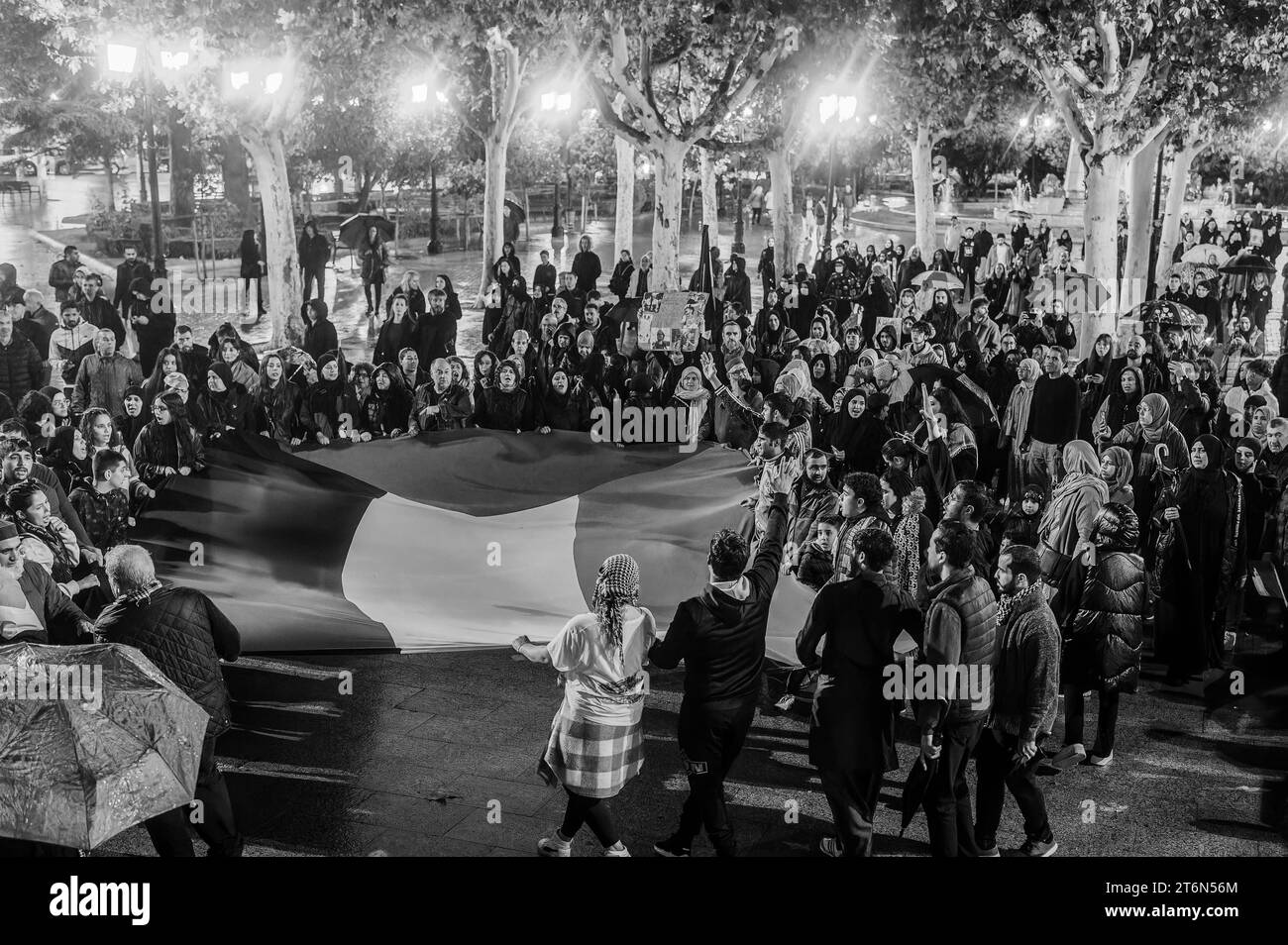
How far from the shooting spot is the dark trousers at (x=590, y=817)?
21.3ft

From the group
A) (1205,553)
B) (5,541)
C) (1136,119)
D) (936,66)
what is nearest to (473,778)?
(5,541)

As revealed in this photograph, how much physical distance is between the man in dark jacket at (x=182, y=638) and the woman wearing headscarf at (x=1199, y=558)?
21.0ft

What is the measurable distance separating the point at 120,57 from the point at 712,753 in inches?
623

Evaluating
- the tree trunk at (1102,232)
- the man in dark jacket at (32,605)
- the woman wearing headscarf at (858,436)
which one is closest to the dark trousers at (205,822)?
the man in dark jacket at (32,605)

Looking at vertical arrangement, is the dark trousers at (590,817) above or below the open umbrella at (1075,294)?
below

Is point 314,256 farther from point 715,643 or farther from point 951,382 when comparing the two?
point 715,643

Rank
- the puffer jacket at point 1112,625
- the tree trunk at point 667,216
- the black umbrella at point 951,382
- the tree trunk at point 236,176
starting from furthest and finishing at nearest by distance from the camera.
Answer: the tree trunk at point 236,176 → the tree trunk at point 667,216 → the black umbrella at point 951,382 → the puffer jacket at point 1112,625

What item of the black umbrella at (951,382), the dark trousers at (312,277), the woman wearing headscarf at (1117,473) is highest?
the dark trousers at (312,277)

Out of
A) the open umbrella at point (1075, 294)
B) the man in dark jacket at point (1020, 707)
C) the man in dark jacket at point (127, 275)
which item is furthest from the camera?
the open umbrella at point (1075, 294)

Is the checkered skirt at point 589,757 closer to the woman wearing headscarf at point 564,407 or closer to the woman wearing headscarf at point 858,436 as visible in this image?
the woman wearing headscarf at point 858,436

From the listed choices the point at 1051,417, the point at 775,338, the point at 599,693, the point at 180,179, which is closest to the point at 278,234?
the point at 775,338

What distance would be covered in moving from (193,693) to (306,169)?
121ft

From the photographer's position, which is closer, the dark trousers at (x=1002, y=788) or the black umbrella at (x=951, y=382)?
the dark trousers at (x=1002, y=788)

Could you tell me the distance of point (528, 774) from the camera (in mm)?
7809
